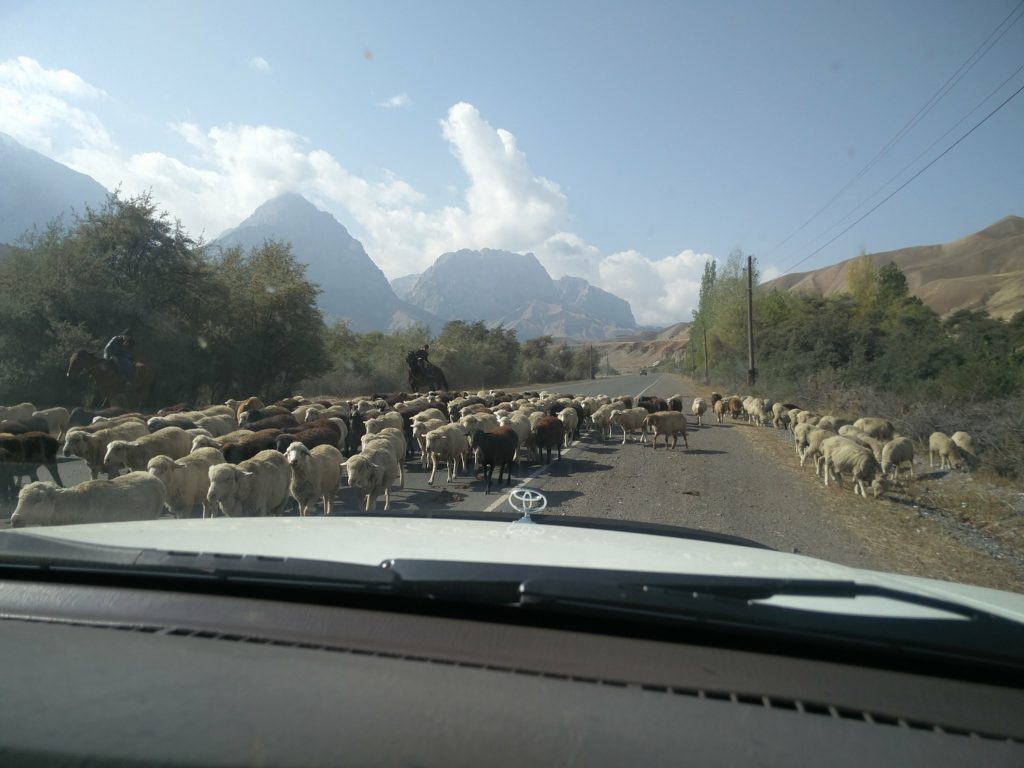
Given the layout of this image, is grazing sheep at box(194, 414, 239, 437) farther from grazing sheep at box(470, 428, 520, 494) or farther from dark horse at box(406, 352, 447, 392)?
dark horse at box(406, 352, 447, 392)

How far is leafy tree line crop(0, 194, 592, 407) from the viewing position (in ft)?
76.6

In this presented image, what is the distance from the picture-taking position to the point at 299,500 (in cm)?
929

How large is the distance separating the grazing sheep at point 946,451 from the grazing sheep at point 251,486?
45.5ft

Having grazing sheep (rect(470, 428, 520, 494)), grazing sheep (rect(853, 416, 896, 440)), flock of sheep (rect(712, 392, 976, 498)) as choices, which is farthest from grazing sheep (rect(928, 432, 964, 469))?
grazing sheep (rect(470, 428, 520, 494))

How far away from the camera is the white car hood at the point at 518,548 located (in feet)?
7.74

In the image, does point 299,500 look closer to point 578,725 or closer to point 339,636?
point 339,636

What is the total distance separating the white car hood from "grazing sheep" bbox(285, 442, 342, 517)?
5.55 meters

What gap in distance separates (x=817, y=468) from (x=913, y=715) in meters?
13.4

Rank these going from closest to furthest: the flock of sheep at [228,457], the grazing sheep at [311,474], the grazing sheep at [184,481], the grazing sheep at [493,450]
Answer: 1. the flock of sheep at [228,457]
2. the grazing sheep at [184,481]
3. the grazing sheep at [311,474]
4. the grazing sheep at [493,450]

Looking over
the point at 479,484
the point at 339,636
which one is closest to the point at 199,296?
the point at 479,484

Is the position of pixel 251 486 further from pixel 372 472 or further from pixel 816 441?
pixel 816 441

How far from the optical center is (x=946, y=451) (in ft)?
46.3

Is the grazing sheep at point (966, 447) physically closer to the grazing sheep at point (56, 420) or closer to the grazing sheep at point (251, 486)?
the grazing sheep at point (251, 486)

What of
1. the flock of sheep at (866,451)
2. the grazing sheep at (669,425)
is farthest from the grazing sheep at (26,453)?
the grazing sheep at (669,425)
